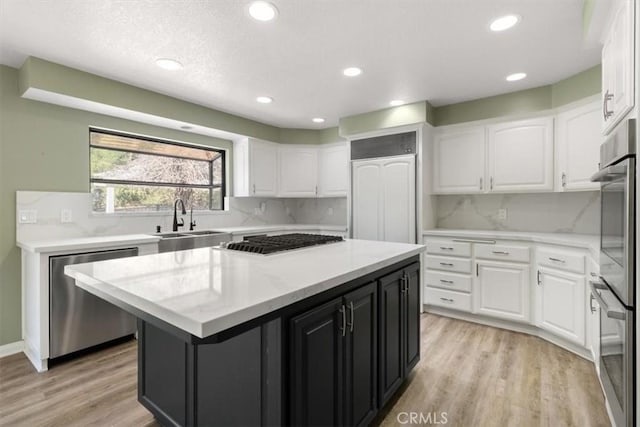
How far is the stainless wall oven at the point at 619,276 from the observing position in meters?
1.26

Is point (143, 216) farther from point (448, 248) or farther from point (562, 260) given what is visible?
point (562, 260)

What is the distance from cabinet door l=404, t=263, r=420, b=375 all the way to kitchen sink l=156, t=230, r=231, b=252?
226cm

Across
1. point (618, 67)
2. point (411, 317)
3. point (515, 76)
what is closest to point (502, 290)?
point (411, 317)

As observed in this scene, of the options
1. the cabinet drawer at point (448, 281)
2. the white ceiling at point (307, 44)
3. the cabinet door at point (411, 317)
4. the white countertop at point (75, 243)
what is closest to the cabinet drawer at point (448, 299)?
the cabinet drawer at point (448, 281)

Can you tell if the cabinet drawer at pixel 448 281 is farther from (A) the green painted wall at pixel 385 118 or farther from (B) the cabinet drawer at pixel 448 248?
(A) the green painted wall at pixel 385 118

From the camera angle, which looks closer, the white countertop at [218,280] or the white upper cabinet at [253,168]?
the white countertop at [218,280]

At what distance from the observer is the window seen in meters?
3.25

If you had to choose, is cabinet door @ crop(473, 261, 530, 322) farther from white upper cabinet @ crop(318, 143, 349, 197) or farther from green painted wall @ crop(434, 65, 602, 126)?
white upper cabinet @ crop(318, 143, 349, 197)

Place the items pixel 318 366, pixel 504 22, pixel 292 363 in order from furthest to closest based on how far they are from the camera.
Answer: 1. pixel 504 22
2. pixel 318 366
3. pixel 292 363

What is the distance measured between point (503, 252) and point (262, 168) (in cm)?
311

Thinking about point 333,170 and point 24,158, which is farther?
point 333,170

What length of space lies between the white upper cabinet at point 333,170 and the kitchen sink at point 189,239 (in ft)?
5.63

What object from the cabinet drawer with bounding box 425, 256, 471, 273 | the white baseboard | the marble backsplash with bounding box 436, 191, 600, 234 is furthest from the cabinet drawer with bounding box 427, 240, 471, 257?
the white baseboard

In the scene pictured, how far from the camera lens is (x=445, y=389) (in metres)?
2.04
